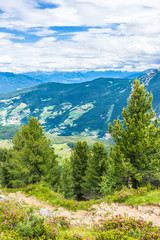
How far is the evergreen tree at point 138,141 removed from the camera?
20.1 meters

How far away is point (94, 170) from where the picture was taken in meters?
31.2

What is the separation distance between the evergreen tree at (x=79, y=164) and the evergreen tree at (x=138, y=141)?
17167 millimetres

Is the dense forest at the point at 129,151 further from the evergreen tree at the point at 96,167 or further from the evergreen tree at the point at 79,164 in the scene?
the evergreen tree at the point at 79,164

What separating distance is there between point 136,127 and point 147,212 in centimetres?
1057

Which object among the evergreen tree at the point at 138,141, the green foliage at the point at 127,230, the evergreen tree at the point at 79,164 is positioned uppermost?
the evergreen tree at the point at 138,141

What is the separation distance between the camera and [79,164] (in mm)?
38812

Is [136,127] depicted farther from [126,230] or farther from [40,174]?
[40,174]

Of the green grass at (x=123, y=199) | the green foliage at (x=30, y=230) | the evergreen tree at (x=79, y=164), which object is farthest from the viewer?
the evergreen tree at (x=79, y=164)

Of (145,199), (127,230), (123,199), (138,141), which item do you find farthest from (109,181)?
(127,230)

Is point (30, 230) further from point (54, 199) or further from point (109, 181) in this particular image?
point (109, 181)

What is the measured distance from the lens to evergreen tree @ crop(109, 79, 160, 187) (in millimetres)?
20141

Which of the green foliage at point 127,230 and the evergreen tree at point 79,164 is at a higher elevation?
the green foliage at point 127,230

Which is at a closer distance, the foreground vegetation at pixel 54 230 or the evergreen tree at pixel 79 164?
the foreground vegetation at pixel 54 230

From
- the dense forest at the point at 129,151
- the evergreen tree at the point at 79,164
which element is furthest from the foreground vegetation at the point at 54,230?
the evergreen tree at the point at 79,164
